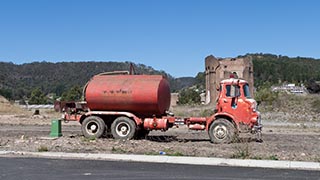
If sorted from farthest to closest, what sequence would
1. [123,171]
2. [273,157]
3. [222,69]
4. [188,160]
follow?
[222,69] → [273,157] → [188,160] → [123,171]

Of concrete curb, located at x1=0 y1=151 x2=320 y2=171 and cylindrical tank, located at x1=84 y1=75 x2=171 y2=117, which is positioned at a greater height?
cylindrical tank, located at x1=84 y1=75 x2=171 y2=117

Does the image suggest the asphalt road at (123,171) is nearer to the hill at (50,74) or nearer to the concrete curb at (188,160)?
the concrete curb at (188,160)

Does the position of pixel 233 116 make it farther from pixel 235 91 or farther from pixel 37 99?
pixel 37 99

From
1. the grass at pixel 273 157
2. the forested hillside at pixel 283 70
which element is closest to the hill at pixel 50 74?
the forested hillside at pixel 283 70

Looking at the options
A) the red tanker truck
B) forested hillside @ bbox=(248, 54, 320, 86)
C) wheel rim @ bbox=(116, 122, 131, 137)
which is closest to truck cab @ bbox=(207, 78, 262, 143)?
the red tanker truck

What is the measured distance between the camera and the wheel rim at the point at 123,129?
21.2m

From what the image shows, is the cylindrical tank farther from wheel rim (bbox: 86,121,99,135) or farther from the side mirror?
the side mirror

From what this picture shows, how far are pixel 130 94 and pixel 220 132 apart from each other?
3917 mm

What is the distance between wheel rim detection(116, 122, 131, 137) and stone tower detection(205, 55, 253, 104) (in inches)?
1861

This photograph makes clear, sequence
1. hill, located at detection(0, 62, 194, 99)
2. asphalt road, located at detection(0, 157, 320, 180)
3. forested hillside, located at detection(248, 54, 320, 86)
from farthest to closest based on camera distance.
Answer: hill, located at detection(0, 62, 194, 99), forested hillside, located at detection(248, 54, 320, 86), asphalt road, located at detection(0, 157, 320, 180)

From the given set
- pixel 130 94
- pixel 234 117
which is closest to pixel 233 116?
pixel 234 117

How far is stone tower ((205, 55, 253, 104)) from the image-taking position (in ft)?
227

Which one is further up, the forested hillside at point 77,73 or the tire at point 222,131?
the forested hillside at point 77,73

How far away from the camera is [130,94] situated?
2094 centimetres
